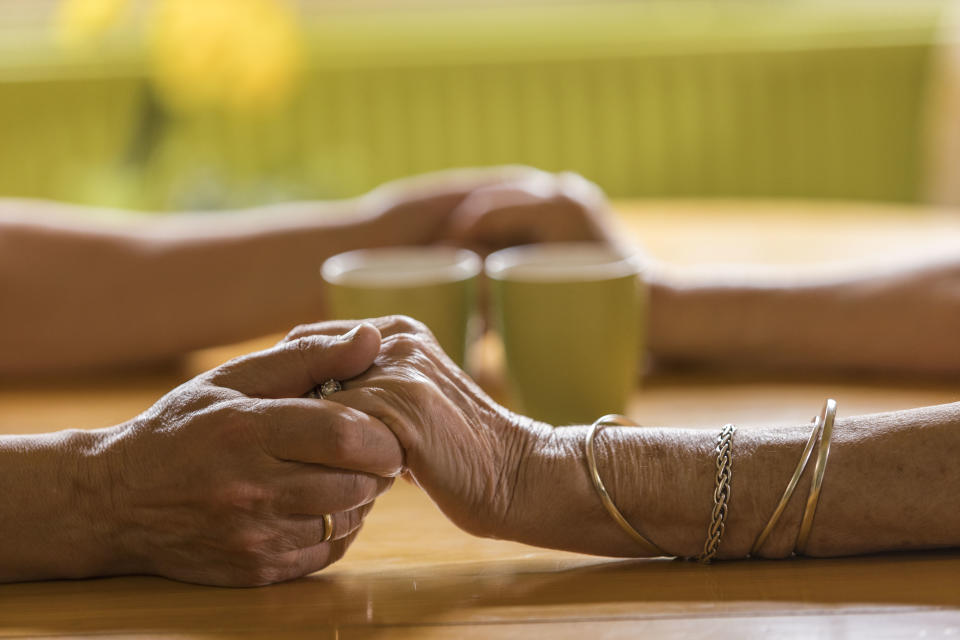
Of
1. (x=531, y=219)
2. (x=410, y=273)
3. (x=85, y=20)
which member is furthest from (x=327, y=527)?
(x=85, y=20)

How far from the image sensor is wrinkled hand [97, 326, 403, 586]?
0.52 m

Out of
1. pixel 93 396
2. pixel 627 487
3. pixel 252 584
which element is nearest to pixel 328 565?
pixel 252 584

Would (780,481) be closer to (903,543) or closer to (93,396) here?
(903,543)

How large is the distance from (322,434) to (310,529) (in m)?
0.06

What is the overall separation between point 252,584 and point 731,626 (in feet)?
0.76

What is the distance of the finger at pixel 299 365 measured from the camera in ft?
1.83

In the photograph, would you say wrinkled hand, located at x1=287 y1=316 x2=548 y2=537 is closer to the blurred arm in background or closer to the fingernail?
the fingernail

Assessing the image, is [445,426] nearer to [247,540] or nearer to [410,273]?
[247,540]

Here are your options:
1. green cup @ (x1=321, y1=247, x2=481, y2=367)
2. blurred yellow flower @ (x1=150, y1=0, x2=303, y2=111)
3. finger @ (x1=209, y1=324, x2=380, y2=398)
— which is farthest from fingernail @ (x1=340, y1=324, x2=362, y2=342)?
blurred yellow flower @ (x1=150, y1=0, x2=303, y2=111)

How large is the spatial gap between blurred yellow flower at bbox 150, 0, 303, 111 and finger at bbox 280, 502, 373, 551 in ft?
8.09

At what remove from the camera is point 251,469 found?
0.53 m

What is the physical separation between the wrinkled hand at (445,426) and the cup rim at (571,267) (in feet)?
0.56

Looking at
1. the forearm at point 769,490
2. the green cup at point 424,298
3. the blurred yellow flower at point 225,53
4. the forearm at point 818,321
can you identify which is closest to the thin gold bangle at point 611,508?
the forearm at point 769,490

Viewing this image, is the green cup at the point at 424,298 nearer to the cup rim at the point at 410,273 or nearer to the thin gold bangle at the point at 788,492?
the cup rim at the point at 410,273
